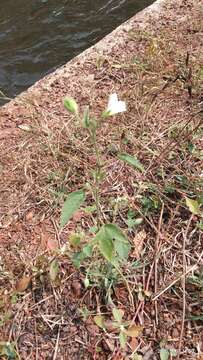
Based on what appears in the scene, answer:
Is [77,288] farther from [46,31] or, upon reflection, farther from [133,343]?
[46,31]

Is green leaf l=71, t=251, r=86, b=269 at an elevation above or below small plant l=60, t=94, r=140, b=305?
below

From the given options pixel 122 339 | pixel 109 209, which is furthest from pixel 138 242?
pixel 122 339

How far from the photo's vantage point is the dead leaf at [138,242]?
6.83 ft

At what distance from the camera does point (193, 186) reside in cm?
224

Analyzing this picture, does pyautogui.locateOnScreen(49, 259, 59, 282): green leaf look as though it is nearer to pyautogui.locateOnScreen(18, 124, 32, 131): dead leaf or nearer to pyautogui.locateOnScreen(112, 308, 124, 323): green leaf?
pyautogui.locateOnScreen(112, 308, 124, 323): green leaf

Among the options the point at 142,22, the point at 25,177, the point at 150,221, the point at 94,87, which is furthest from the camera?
the point at 142,22

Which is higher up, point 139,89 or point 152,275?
point 139,89

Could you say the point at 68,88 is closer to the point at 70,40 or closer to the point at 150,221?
the point at 150,221

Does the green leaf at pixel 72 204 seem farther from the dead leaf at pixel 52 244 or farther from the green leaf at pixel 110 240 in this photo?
the dead leaf at pixel 52 244

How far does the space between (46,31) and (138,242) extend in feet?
10.0

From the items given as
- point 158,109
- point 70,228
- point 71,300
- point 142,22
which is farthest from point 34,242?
point 142,22

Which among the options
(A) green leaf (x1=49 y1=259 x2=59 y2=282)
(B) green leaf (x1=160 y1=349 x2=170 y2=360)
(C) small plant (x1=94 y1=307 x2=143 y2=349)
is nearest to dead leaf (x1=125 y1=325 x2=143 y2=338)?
(C) small plant (x1=94 y1=307 x2=143 y2=349)

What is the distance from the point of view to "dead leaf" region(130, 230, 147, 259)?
6.83 ft

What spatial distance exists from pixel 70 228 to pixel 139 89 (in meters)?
1.05
